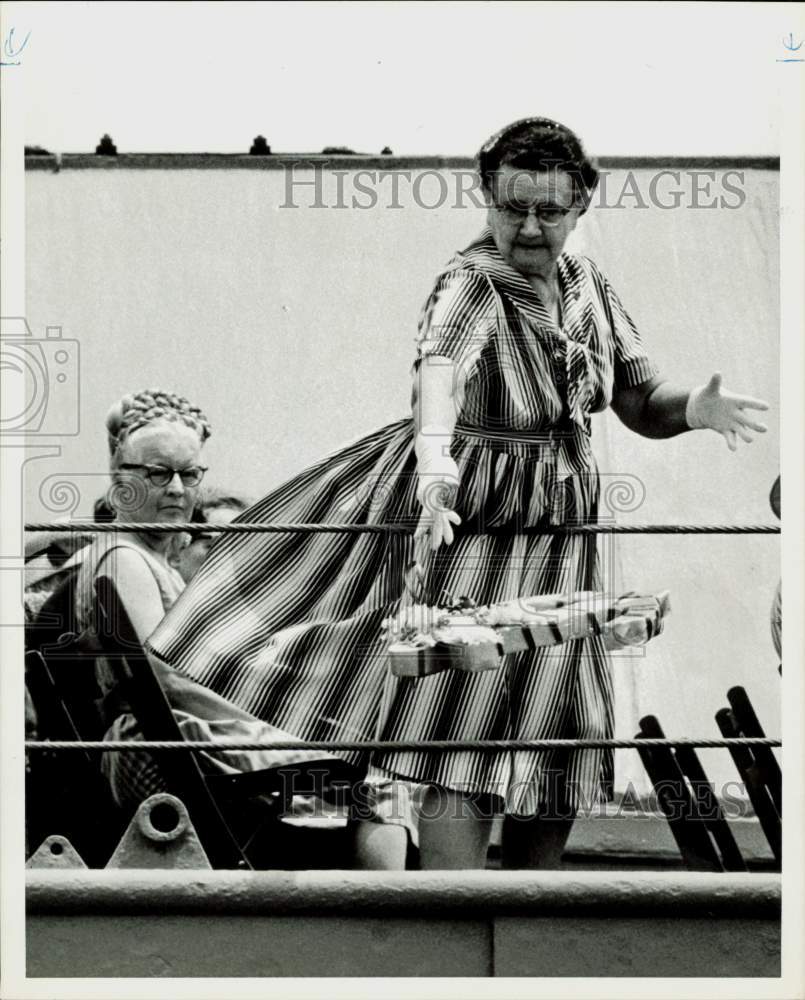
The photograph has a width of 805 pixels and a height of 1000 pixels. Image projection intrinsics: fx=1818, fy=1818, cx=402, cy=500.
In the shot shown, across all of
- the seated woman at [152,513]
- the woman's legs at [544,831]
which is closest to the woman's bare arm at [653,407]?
the woman's legs at [544,831]

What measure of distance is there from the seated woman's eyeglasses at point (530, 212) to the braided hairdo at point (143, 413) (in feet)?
2.22

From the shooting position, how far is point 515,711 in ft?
10.9

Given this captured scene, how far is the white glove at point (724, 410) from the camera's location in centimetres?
335

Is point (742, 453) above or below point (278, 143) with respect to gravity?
below

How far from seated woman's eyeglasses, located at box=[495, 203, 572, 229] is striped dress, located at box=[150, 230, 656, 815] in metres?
0.06

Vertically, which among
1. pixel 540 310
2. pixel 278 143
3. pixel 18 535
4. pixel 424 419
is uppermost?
pixel 278 143

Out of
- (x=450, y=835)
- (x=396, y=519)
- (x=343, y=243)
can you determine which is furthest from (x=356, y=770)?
(x=343, y=243)

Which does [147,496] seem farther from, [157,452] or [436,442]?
[436,442]

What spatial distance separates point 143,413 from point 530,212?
80 cm

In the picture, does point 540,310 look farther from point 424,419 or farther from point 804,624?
point 804,624

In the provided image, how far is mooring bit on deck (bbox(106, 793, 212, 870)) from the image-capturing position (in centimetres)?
321

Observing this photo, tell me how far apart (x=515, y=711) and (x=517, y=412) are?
55 cm
